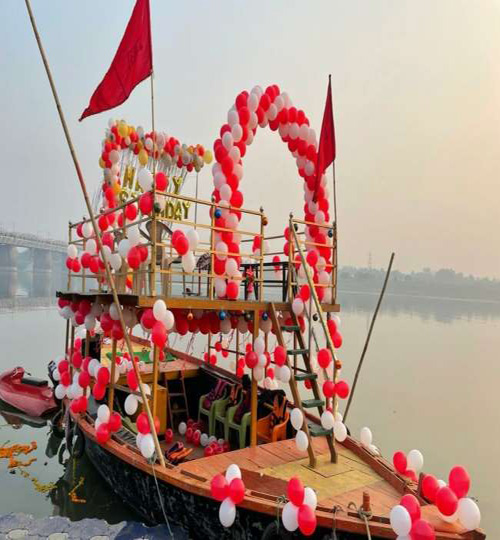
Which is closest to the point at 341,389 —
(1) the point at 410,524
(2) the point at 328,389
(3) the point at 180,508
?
(2) the point at 328,389

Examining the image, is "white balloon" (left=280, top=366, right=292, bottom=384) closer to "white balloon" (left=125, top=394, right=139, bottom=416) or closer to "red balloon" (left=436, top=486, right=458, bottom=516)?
"white balloon" (left=125, top=394, right=139, bottom=416)

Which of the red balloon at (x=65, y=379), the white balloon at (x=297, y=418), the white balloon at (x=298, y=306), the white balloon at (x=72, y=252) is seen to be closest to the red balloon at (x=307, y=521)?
the white balloon at (x=297, y=418)

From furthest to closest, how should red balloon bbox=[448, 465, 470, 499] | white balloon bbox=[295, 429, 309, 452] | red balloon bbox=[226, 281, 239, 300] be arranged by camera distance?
1. red balloon bbox=[226, 281, 239, 300]
2. white balloon bbox=[295, 429, 309, 452]
3. red balloon bbox=[448, 465, 470, 499]

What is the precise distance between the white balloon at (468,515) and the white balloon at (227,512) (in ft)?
6.73

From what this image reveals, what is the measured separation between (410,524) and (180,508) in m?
2.72

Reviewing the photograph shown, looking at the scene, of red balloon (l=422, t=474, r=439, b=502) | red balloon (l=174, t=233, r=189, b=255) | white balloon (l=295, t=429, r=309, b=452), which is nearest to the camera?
red balloon (l=422, t=474, r=439, b=502)

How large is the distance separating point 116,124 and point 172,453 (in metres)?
7.57

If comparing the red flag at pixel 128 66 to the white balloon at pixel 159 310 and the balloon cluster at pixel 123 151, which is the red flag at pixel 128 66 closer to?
the white balloon at pixel 159 310

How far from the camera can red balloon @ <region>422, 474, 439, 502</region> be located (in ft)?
13.3

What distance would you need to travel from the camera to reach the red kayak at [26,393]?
11.1 metres

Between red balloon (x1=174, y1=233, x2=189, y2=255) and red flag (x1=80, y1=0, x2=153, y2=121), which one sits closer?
red balloon (x1=174, y1=233, x2=189, y2=255)

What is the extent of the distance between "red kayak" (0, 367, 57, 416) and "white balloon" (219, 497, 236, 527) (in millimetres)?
8552

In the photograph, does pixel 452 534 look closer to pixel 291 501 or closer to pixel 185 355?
pixel 291 501

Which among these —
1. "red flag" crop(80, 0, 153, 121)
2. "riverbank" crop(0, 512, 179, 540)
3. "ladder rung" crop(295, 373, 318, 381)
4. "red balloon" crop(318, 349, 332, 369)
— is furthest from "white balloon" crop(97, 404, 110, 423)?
"red flag" crop(80, 0, 153, 121)
